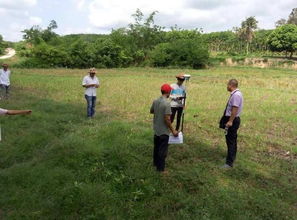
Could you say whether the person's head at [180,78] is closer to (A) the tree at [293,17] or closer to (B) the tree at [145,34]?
(B) the tree at [145,34]

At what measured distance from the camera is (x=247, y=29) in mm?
72875

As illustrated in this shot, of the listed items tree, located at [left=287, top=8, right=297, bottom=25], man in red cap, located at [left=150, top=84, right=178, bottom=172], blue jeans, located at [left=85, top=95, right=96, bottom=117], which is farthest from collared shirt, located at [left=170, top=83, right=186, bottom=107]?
tree, located at [left=287, top=8, right=297, bottom=25]

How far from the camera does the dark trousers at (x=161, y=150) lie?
21.6 feet

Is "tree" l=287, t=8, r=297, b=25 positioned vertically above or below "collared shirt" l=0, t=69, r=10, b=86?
above

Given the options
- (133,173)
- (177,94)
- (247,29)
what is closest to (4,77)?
(177,94)

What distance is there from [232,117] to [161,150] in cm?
159

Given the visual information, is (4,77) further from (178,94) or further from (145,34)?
(145,34)

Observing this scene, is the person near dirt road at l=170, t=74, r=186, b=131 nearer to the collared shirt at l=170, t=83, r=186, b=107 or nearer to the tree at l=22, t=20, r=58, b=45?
the collared shirt at l=170, t=83, r=186, b=107

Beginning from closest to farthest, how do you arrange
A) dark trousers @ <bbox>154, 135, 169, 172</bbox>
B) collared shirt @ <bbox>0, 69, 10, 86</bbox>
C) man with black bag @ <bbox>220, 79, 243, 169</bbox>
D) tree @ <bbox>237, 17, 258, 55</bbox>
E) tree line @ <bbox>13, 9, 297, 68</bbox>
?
1. dark trousers @ <bbox>154, 135, 169, 172</bbox>
2. man with black bag @ <bbox>220, 79, 243, 169</bbox>
3. collared shirt @ <bbox>0, 69, 10, 86</bbox>
4. tree line @ <bbox>13, 9, 297, 68</bbox>
5. tree @ <bbox>237, 17, 258, 55</bbox>

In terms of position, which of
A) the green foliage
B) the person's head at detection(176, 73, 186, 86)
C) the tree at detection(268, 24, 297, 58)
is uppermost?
the tree at detection(268, 24, 297, 58)

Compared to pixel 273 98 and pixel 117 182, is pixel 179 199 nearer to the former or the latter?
pixel 117 182

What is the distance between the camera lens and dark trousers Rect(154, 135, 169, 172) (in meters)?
6.58

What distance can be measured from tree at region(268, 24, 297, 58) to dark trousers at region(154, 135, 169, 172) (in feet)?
209

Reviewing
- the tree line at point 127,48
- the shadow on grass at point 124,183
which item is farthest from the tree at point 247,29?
the shadow on grass at point 124,183
